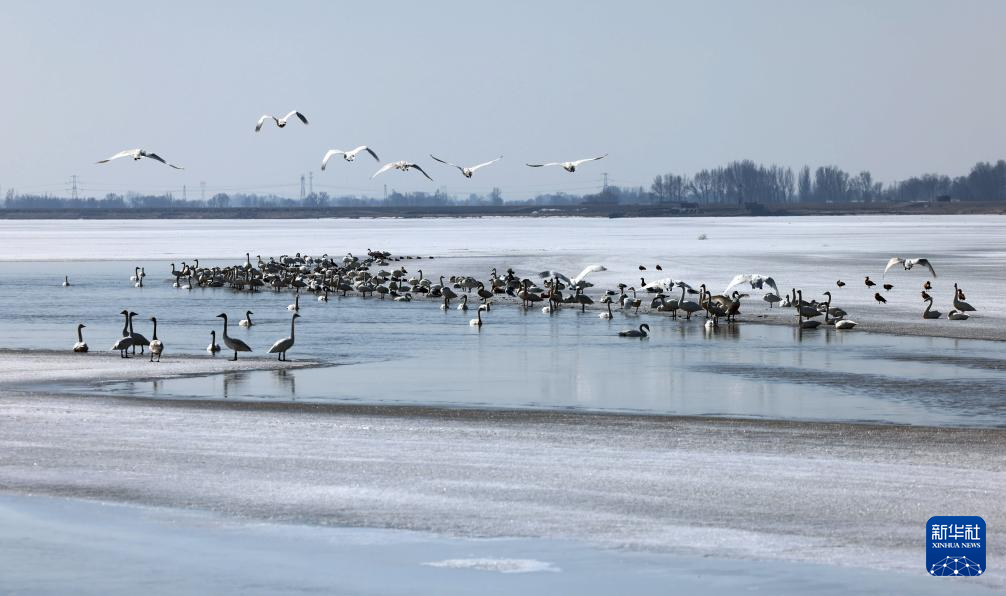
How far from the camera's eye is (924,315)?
27.9m

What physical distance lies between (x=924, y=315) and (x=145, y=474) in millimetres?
19574

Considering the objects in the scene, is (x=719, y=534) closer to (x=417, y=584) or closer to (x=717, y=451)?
(x=417, y=584)

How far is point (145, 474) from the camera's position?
12117 millimetres

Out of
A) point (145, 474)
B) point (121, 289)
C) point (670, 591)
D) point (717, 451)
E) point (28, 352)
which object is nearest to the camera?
point (670, 591)

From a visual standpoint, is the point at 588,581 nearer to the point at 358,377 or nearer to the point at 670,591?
the point at 670,591

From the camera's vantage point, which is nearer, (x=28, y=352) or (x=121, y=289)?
(x=28, y=352)

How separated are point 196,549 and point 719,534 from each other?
3.61m

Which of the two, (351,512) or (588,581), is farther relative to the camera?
(351,512)

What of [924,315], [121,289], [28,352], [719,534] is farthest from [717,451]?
[121,289]

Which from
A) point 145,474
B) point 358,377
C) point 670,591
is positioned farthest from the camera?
point 358,377

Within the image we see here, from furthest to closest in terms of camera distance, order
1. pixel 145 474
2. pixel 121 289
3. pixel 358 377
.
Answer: pixel 121 289 → pixel 358 377 → pixel 145 474

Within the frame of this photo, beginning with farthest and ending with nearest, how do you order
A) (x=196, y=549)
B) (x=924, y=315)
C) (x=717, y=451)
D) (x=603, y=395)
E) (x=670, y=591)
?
(x=924, y=315)
(x=603, y=395)
(x=717, y=451)
(x=196, y=549)
(x=670, y=591)

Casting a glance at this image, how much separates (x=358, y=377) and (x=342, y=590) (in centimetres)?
1113

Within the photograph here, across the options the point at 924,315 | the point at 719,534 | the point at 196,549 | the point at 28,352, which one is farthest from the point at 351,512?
the point at 924,315
